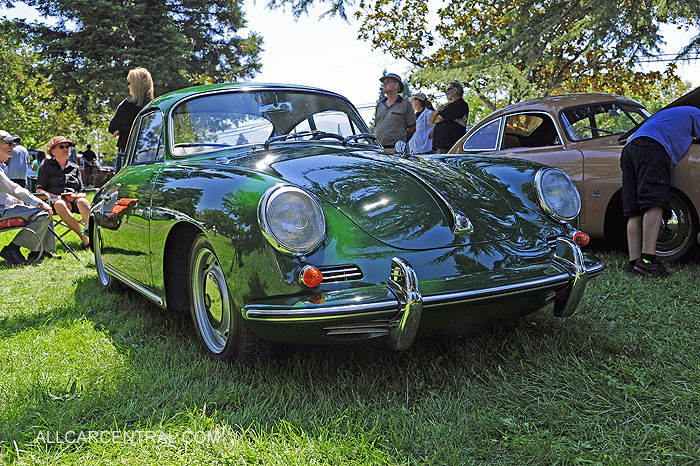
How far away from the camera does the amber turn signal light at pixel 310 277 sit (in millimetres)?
2275

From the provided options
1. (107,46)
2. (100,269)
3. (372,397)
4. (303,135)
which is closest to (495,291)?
(372,397)

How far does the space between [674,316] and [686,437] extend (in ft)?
5.13

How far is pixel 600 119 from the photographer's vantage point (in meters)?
5.71

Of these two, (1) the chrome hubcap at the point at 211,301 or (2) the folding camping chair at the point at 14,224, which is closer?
(1) the chrome hubcap at the point at 211,301

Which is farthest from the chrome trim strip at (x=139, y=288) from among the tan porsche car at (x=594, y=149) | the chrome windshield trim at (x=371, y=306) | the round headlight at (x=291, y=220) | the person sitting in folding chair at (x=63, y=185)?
the tan porsche car at (x=594, y=149)

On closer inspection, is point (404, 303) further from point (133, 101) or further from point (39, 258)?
point (39, 258)

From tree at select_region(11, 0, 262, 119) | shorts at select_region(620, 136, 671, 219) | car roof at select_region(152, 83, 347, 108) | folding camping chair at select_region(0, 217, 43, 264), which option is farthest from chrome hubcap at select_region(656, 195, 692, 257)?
tree at select_region(11, 0, 262, 119)

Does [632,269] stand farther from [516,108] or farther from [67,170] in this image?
[67,170]

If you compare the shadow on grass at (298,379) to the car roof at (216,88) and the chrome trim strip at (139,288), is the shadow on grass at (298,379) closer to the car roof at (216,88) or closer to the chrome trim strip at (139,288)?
the chrome trim strip at (139,288)

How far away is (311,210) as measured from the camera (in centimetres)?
245

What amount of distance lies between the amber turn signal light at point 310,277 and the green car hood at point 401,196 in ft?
1.10

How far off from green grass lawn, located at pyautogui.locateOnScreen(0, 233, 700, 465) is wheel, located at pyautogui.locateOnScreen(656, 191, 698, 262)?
51.2 inches

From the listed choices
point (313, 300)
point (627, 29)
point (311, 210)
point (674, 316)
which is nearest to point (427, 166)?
point (311, 210)

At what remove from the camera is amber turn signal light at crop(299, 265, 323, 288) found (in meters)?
2.28
